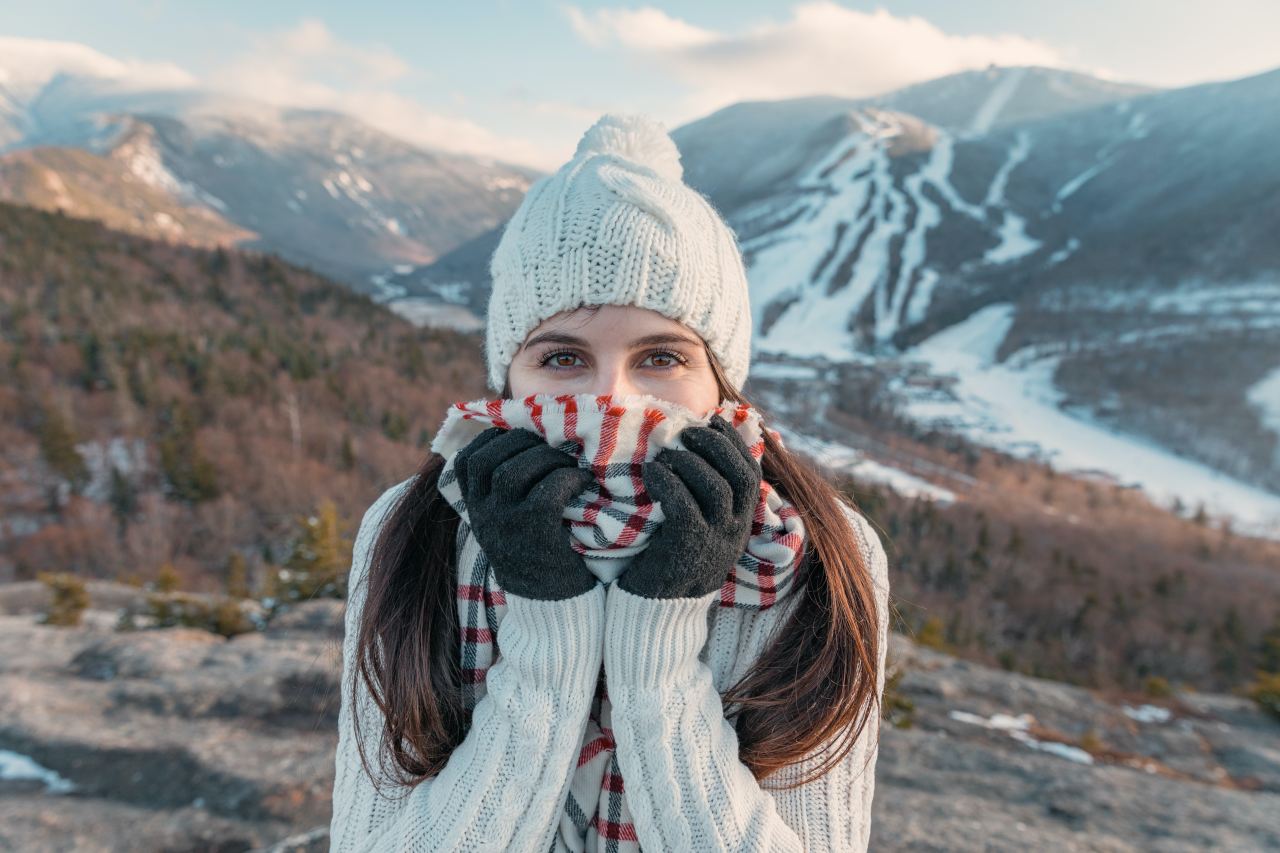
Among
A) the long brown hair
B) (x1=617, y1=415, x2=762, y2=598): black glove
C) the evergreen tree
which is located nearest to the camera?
(x1=617, y1=415, x2=762, y2=598): black glove

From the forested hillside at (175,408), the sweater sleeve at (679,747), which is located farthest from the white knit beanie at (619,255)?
the forested hillside at (175,408)

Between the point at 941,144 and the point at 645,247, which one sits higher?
the point at 941,144

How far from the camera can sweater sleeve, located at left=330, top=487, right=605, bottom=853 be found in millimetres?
1245

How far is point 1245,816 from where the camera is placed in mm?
5066

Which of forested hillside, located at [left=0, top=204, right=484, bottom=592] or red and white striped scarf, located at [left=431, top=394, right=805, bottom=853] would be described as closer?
red and white striped scarf, located at [left=431, top=394, right=805, bottom=853]

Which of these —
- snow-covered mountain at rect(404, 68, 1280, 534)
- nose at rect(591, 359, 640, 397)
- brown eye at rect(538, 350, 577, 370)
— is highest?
snow-covered mountain at rect(404, 68, 1280, 534)

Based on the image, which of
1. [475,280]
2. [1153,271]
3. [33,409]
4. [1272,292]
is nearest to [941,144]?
[1153,271]

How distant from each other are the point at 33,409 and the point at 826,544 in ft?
111

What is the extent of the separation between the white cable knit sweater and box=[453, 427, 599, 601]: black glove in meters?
0.05

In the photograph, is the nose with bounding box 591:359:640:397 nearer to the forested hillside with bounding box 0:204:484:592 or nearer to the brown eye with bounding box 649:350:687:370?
the brown eye with bounding box 649:350:687:370

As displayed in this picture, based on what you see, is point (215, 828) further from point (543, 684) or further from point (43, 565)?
point (43, 565)

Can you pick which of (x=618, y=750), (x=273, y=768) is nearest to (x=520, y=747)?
(x=618, y=750)

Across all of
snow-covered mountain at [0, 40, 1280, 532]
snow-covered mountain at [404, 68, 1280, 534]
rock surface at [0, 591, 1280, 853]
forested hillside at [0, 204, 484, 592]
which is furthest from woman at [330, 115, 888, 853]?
snow-covered mountain at [404, 68, 1280, 534]

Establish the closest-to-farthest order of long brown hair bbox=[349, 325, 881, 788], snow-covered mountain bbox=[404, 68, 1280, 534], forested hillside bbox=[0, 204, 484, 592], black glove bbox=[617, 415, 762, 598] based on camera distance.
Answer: black glove bbox=[617, 415, 762, 598]
long brown hair bbox=[349, 325, 881, 788]
forested hillside bbox=[0, 204, 484, 592]
snow-covered mountain bbox=[404, 68, 1280, 534]
